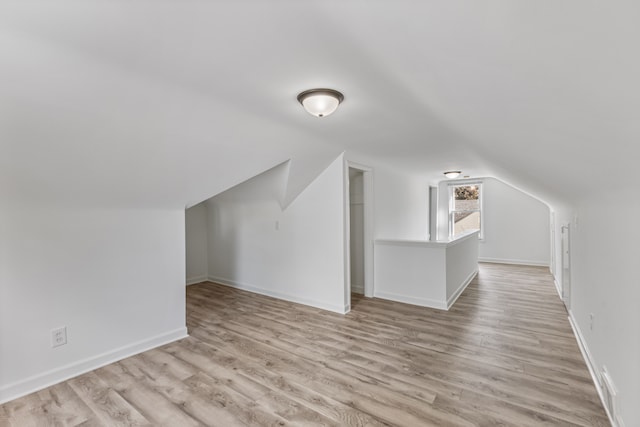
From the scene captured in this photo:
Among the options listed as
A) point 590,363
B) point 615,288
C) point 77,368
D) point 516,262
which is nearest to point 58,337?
point 77,368

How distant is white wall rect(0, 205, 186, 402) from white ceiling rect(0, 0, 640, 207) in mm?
273

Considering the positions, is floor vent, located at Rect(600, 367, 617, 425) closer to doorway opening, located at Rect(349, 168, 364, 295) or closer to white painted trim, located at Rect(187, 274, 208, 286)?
doorway opening, located at Rect(349, 168, 364, 295)

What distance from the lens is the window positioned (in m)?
7.91

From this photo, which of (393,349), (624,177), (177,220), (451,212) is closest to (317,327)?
(393,349)

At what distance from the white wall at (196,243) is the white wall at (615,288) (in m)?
5.35

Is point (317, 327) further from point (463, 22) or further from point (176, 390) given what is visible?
point (463, 22)

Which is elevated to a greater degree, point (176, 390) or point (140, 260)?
point (140, 260)

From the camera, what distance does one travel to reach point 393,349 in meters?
2.84

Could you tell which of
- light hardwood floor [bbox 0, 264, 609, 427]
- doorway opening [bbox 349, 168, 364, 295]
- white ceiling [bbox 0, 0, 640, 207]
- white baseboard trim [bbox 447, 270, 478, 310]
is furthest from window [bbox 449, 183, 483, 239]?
white ceiling [bbox 0, 0, 640, 207]

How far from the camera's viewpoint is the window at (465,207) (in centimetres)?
791

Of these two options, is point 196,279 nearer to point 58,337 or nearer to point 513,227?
point 58,337

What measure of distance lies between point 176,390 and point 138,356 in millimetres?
799

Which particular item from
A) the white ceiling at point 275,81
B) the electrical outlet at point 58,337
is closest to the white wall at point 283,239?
the white ceiling at point 275,81

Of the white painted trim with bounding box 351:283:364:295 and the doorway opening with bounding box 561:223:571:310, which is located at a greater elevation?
the doorway opening with bounding box 561:223:571:310
